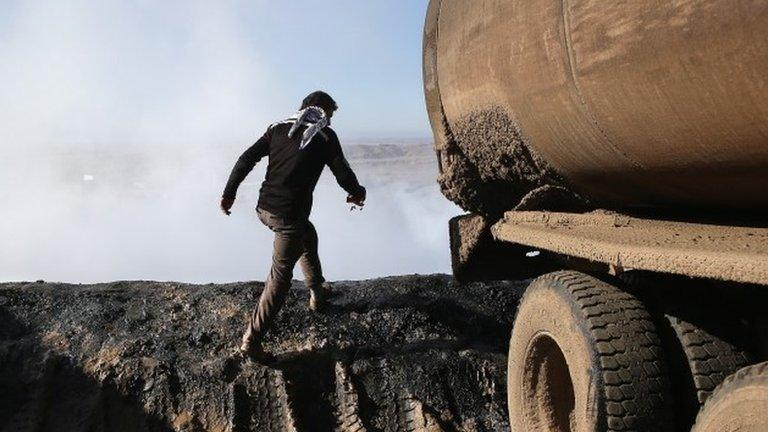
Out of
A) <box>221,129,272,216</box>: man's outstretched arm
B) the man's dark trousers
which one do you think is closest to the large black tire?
the man's dark trousers

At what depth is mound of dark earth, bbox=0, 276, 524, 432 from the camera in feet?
15.1

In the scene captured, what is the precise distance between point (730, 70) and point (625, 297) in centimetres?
127

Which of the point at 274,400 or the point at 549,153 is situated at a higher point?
the point at 549,153

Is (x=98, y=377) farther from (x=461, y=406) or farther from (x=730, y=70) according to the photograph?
(x=730, y=70)

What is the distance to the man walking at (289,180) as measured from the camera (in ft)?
16.0

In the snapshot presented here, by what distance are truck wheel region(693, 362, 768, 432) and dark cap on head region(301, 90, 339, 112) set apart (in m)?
3.35

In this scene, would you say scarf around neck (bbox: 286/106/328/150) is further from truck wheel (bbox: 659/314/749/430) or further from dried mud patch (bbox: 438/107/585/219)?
truck wheel (bbox: 659/314/749/430)

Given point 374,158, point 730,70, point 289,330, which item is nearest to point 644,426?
point 730,70

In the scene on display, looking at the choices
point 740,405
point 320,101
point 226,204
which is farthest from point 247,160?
point 740,405

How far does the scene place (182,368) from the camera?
4844mm

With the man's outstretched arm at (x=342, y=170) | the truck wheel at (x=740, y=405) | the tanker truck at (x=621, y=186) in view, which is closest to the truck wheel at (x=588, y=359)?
the tanker truck at (x=621, y=186)

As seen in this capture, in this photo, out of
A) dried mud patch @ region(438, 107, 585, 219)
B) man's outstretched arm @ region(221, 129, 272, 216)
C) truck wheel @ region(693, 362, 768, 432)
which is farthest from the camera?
man's outstretched arm @ region(221, 129, 272, 216)

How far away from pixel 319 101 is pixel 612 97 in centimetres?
299

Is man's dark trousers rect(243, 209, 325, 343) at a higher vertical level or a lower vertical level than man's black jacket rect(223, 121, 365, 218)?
lower
